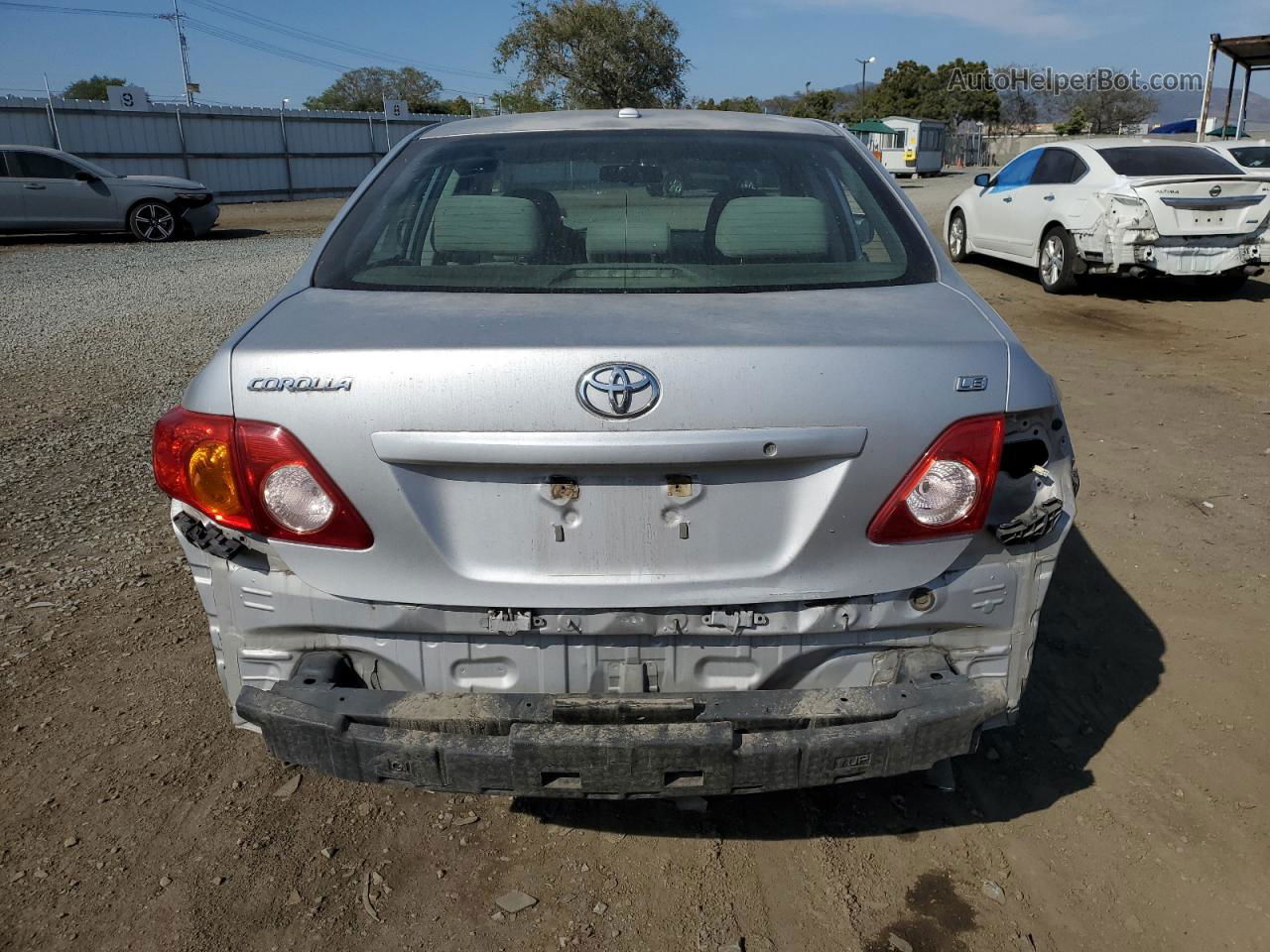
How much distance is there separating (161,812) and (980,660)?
208 cm

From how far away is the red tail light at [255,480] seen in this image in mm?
1978

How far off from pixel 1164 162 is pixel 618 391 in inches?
402

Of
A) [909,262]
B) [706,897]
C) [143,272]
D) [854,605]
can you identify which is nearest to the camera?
[854,605]

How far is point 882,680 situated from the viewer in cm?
217

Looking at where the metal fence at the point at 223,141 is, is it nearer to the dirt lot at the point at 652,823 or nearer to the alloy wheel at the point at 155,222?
the alloy wheel at the point at 155,222

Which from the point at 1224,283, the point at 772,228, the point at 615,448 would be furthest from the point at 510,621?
the point at 1224,283

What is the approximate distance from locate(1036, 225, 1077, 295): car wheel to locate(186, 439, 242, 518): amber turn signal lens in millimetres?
10005

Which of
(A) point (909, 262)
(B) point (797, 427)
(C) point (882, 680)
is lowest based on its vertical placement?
(C) point (882, 680)

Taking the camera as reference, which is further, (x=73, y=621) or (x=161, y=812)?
(x=73, y=621)

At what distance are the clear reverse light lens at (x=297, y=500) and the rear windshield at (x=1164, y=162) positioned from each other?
9980 millimetres

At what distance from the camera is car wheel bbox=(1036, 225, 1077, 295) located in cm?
1035

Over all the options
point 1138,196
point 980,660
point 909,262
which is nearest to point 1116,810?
point 980,660

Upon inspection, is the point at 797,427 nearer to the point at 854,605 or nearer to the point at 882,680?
the point at 854,605

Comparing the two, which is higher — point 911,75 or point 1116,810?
point 911,75
